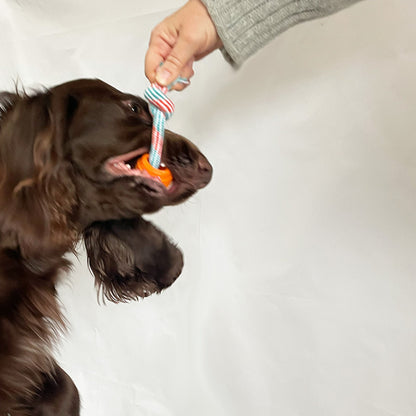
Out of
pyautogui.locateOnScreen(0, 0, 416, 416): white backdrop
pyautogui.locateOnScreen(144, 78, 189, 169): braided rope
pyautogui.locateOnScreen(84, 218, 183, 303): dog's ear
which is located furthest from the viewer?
pyautogui.locateOnScreen(0, 0, 416, 416): white backdrop

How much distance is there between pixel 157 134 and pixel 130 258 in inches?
12.5

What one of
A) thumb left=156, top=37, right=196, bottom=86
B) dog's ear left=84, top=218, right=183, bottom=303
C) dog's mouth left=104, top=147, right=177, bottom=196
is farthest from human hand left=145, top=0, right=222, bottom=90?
dog's ear left=84, top=218, right=183, bottom=303

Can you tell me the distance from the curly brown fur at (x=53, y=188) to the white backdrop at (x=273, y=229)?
0.38 metres

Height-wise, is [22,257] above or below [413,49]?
below

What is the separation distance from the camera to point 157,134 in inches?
32.9

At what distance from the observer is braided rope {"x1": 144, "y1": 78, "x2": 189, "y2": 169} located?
32.8 inches

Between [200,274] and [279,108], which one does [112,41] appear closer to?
[279,108]

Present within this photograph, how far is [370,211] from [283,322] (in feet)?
1.11

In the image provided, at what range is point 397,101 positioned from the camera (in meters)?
1.28

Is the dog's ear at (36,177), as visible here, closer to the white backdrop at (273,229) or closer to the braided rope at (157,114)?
the braided rope at (157,114)

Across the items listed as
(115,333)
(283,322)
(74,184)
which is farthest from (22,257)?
(283,322)

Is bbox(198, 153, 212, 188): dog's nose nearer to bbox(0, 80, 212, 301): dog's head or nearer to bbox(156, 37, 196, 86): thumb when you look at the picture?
bbox(0, 80, 212, 301): dog's head

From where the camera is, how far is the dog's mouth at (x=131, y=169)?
848 millimetres

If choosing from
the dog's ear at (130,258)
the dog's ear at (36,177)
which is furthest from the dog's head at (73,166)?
the dog's ear at (130,258)
